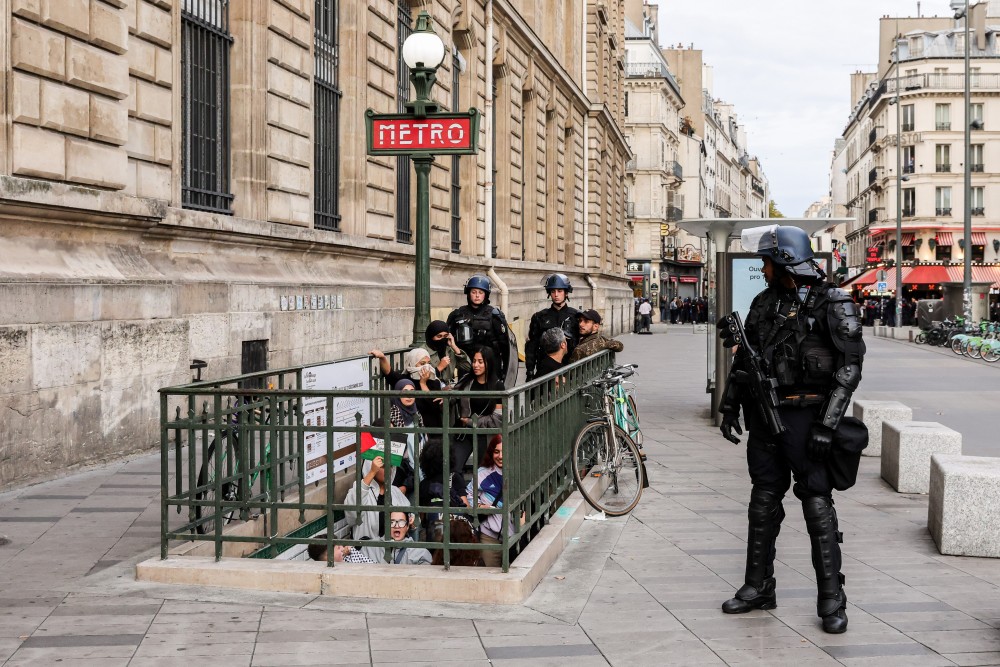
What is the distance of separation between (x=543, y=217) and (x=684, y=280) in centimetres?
5293

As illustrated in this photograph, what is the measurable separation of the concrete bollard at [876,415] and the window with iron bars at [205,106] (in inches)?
289

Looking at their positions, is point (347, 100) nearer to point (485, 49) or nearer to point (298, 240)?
point (298, 240)

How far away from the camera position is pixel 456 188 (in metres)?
25.3

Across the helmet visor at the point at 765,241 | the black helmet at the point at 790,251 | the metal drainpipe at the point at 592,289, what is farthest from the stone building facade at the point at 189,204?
the metal drainpipe at the point at 592,289

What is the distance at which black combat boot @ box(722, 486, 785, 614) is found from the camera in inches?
228

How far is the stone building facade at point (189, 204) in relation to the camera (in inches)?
372

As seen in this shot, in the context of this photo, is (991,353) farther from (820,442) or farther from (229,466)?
(229,466)

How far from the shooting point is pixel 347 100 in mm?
17438

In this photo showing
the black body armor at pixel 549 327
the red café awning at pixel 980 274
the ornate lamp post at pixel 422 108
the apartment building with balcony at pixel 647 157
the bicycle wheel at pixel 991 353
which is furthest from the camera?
the apartment building with balcony at pixel 647 157

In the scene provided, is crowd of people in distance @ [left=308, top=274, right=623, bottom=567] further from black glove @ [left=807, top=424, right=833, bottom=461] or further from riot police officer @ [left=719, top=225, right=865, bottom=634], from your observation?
black glove @ [left=807, top=424, right=833, bottom=461]

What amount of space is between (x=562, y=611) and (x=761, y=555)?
39.3 inches

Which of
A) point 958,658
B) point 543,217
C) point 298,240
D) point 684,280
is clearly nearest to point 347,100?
point 298,240

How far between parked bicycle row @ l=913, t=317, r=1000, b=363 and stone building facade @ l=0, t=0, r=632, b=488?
44.5ft

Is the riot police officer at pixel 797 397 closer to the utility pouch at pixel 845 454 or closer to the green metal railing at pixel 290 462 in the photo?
the utility pouch at pixel 845 454
